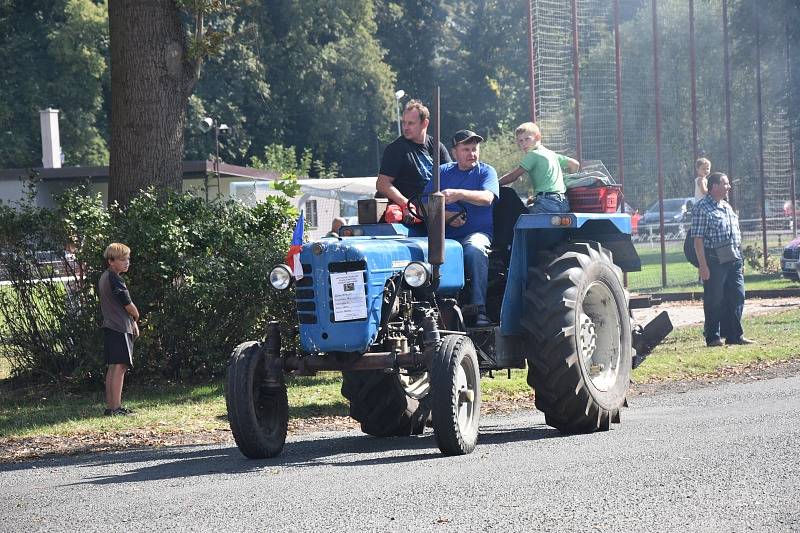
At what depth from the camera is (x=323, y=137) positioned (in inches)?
2530

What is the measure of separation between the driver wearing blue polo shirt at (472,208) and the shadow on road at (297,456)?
99cm

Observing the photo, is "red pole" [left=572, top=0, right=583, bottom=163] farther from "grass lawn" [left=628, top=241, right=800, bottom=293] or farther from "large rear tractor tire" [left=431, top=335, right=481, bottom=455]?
"large rear tractor tire" [left=431, top=335, right=481, bottom=455]

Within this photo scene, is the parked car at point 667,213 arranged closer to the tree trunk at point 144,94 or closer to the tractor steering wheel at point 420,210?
the tree trunk at point 144,94

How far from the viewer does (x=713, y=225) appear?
609 inches

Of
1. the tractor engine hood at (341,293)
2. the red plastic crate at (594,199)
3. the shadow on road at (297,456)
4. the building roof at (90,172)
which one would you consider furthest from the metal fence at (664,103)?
the building roof at (90,172)

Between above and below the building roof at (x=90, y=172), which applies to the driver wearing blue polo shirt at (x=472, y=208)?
below

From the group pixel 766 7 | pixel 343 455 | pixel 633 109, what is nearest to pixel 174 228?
pixel 343 455

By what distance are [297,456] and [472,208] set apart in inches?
87.1

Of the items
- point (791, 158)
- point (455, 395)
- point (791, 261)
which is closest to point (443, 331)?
point (455, 395)

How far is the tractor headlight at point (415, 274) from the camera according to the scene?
8383 mm

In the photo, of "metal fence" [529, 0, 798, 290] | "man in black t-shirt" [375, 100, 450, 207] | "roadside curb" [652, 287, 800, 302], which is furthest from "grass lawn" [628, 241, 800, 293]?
"man in black t-shirt" [375, 100, 450, 207]

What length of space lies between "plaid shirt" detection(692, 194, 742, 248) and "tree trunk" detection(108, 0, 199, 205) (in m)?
6.12

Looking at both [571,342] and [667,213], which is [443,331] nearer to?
[571,342]

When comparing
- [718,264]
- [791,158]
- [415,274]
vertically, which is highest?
[791,158]
